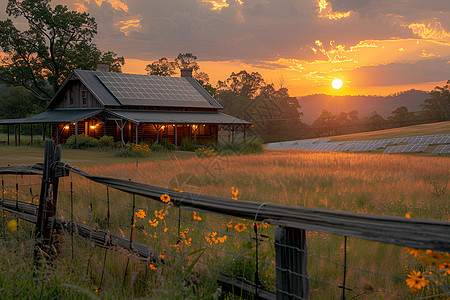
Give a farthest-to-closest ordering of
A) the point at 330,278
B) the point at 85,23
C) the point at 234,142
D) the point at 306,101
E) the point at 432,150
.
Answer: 1. the point at 306,101
2. the point at 85,23
3. the point at 432,150
4. the point at 234,142
5. the point at 330,278

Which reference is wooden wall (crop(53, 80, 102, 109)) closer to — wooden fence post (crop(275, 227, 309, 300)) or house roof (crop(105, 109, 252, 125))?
house roof (crop(105, 109, 252, 125))

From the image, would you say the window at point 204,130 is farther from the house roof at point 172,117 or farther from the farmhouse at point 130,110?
the house roof at point 172,117

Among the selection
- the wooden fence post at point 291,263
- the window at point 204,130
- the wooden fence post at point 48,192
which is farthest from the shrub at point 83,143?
the wooden fence post at point 291,263

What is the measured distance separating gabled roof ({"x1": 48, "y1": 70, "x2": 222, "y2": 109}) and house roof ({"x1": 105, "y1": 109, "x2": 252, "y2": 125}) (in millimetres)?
910

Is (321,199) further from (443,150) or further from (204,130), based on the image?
(204,130)

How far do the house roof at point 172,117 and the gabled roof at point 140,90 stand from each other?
0.91m

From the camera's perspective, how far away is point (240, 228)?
→ 10.1ft

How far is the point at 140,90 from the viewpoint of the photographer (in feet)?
125

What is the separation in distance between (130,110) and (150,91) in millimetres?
3537

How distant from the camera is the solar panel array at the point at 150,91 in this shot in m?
36.6

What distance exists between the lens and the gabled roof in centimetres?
3581

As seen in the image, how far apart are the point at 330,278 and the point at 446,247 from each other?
258cm

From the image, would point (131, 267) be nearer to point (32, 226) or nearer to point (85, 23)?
point (32, 226)

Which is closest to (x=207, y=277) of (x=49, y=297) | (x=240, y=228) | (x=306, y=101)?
(x=240, y=228)
